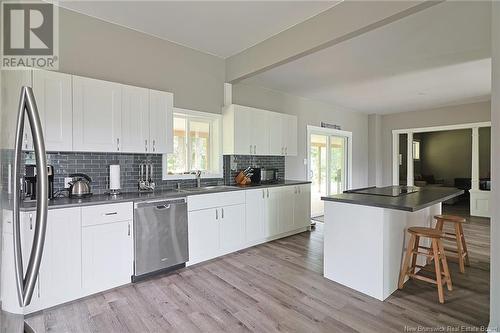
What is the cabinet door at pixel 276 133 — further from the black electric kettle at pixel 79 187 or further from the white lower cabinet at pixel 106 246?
the black electric kettle at pixel 79 187

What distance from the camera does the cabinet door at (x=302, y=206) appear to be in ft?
15.1

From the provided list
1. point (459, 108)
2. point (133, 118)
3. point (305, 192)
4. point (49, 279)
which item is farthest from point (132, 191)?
point (459, 108)

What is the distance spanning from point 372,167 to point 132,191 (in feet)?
22.3

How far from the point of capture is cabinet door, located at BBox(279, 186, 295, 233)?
4348 millimetres

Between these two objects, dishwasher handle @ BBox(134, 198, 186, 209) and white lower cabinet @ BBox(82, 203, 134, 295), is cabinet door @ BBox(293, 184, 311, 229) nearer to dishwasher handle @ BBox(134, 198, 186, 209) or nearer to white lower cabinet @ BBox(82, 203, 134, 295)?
dishwasher handle @ BBox(134, 198, 186, 209)

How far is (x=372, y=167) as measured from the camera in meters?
7.80

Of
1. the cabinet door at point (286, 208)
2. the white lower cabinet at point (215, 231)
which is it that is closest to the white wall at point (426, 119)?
the cabinet door at point (286, 208)

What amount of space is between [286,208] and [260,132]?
4.47 feet

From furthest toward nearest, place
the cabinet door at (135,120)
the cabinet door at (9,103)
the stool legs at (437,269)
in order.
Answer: the cabinet door at (135,120) → the stool legs at (437,269) → the cabinet door at (9,103)

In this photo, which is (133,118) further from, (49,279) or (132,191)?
(49,279)

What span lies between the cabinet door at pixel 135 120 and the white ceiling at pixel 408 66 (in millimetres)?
2099

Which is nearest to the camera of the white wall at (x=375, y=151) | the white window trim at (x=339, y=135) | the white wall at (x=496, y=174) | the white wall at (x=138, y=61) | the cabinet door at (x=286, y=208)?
the white wall at (x=496, y=174)

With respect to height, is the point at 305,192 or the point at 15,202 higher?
the point at 15,202

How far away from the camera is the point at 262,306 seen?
7.77 ft
